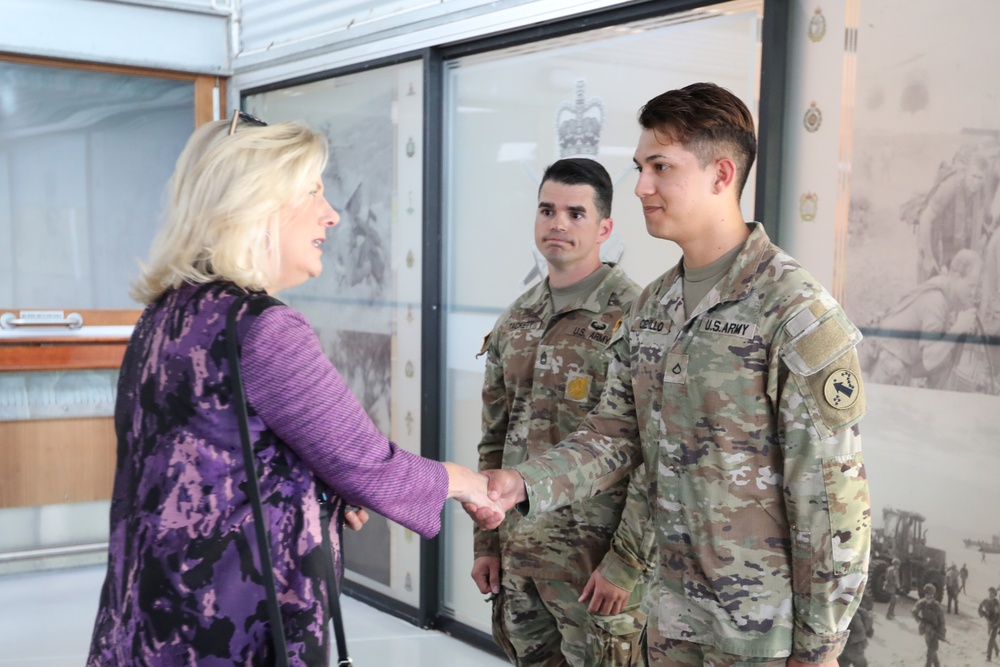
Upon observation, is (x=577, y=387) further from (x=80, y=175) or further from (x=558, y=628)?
(x=80, y=175)

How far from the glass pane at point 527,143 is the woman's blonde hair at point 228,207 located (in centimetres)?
164

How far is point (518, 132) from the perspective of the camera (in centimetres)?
387

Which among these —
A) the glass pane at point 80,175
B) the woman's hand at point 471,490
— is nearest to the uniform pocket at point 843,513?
the woman's hand at point 471,490

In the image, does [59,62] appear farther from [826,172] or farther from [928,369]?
[928,369]

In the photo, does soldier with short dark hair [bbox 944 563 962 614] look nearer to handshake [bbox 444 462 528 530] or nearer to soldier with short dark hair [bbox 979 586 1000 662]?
soldier with short dark hair [bbox 979 586 1000 662]

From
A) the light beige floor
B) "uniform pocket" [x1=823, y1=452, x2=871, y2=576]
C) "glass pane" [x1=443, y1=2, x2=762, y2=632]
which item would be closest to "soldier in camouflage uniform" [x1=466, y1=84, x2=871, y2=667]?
"uniform pocket" [x1=823, y1=452, x2=871, y2=576]

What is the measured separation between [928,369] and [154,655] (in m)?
1.90

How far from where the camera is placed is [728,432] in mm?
1865

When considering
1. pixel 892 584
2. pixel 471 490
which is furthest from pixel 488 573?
pixel 892 584

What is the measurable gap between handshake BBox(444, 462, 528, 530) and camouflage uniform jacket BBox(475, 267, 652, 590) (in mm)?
383

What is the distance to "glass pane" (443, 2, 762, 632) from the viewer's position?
10.1ft

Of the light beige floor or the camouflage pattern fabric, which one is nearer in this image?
the camouflage pattern fabric

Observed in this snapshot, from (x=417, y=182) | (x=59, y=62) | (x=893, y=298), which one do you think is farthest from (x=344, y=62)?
(x=893, y=298)

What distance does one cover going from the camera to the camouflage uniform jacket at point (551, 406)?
8.52 feet
